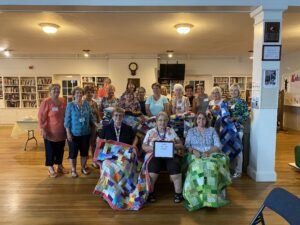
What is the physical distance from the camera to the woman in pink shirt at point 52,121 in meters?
3.38

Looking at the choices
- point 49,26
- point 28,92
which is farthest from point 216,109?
point 28,92

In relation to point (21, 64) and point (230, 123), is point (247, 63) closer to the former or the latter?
point (230, 123)

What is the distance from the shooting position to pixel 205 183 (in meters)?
2.54

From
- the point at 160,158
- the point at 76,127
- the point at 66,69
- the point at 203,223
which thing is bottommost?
the point at 203,223

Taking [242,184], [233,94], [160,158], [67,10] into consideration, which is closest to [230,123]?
[233,94]

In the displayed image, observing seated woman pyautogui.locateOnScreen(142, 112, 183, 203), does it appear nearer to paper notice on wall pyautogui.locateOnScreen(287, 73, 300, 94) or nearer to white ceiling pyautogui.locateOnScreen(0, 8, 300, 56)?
white ceiling pyautogui.locateOnScreen(0, 8, 300, 56)

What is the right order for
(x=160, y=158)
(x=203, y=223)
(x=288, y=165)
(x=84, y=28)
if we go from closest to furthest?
(x=203, y=223)
(x=160, y=158)
(x=288, y=165)
(x=84, y=28)

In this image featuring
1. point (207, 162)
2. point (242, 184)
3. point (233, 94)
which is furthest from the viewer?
point (233, 94)

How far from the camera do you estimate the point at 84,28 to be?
4.74 m

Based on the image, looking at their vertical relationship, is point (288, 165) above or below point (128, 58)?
below

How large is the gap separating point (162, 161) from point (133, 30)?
308cm

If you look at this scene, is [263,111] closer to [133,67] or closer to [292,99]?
[292,99]

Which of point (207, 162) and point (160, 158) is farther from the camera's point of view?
point (160, 158)

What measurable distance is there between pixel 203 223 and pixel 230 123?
1624 mm
